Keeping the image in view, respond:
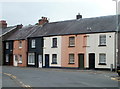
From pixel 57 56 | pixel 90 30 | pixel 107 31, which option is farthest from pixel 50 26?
pixel 107 31

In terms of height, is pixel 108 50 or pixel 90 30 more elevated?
pixel 90 30

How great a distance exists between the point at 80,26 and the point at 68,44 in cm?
335

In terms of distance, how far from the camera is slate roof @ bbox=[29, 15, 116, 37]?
3622 centimetres

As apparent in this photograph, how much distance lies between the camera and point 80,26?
131 ft

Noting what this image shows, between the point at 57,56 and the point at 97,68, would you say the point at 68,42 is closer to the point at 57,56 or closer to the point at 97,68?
the point at 57,56

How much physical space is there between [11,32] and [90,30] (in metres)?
23.6

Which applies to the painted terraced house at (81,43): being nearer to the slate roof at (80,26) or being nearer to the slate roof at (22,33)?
the slate roof at (80,26)

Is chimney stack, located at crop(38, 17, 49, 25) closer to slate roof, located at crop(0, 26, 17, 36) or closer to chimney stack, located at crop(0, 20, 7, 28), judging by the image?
slate roof, located at crop(0, 26, 17, 36)

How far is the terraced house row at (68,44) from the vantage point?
34.9m

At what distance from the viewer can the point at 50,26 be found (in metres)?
46.1

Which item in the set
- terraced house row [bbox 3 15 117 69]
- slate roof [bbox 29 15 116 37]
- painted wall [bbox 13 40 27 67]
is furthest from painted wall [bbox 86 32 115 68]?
painted wall [bbox 13 40 27 67]

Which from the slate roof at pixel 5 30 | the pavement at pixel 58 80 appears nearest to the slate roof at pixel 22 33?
the slate roof at pixel 5 30

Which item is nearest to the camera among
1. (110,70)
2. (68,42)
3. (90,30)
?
(110,70)

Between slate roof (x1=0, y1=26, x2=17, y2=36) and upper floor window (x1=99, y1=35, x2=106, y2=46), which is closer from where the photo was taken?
upper floor window (x1=99, y1=35, x2=106, y2=46)
